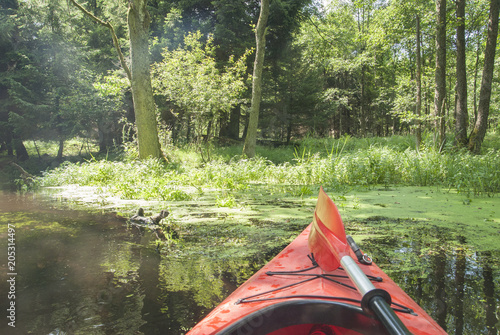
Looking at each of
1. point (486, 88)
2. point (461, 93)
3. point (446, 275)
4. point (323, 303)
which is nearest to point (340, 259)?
point (323, 303)

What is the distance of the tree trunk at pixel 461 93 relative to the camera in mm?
8375

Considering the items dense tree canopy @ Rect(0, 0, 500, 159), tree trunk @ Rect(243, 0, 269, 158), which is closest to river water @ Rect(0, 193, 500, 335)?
tree trunk @ Rect(243, 0, 269, 158)

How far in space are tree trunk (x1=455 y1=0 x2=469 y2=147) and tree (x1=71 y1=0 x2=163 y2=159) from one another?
28.1ft

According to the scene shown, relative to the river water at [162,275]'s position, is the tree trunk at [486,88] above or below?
above

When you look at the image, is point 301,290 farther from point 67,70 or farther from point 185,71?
point 67,70

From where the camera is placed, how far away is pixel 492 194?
511cm

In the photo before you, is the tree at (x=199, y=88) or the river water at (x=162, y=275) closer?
the river water at (x=162, y=275)

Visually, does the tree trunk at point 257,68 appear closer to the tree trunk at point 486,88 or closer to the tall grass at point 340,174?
the tall grass at point 340,174

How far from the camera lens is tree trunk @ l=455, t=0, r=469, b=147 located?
27.5 ft

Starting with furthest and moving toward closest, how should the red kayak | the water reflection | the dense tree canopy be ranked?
the dense tree canopy
the water reflection
the red kayak

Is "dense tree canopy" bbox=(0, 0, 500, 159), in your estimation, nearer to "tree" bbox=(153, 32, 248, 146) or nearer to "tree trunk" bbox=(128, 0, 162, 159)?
"tree" bbox=(153, 32, 248, 146)

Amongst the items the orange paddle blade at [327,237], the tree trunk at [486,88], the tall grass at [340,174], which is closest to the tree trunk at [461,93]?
the tree trunk at [486,88]

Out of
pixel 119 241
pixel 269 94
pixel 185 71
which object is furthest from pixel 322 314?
pixel 269 94

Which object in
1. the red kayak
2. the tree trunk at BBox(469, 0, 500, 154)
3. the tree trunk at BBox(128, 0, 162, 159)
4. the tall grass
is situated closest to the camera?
the red kayak
